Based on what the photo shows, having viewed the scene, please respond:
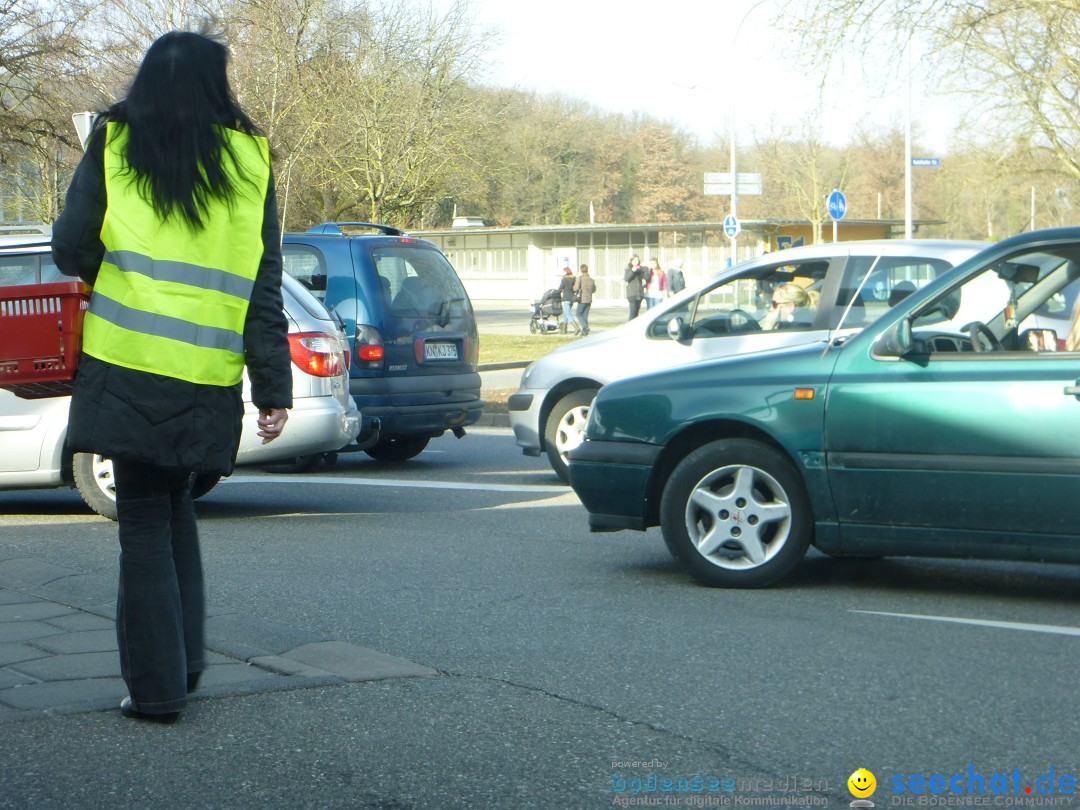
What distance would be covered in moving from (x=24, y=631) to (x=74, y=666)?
2.24ft

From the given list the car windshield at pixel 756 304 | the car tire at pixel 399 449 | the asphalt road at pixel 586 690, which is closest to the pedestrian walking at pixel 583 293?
the car tire at pixel 399 449

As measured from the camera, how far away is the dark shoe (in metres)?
4.00

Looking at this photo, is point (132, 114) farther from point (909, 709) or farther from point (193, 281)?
point (909, 709)

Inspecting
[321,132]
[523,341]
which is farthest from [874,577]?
[321,132]

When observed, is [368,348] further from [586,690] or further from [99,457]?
[586,690]

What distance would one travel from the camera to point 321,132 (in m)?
32.8

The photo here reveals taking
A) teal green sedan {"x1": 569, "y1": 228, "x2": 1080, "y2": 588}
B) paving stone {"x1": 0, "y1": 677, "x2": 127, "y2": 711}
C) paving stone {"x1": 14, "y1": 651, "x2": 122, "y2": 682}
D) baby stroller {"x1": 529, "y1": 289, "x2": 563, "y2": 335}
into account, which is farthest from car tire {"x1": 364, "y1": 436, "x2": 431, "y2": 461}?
baby stroller {"x1": 529, "y1": 289, "x2": 563, "y2": 335}

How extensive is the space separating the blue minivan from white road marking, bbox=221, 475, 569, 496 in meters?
0.34

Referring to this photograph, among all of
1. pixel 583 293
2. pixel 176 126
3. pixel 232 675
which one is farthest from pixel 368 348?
pixel 583 293

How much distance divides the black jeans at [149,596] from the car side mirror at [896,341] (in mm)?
3335

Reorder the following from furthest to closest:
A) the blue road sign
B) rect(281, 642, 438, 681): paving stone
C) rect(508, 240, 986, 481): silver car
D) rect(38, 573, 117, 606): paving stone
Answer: the blue road sign → rect(508, 240, 986, 481): silver car → rect(38, 573, 117, 606): paving stone → rect(281, 642, 438, 681): paving stone

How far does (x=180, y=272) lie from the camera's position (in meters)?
3.90

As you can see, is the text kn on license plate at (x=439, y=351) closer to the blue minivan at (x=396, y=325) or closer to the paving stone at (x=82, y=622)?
the blue minivan at (x=396, y=325)

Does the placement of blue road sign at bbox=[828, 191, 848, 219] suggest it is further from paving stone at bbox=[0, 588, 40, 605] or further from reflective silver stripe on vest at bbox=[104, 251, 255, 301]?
reflective silver stripe on vest at bbox=[104, 251, 255, 301]
